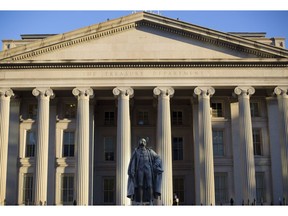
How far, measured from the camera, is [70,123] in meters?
43.9

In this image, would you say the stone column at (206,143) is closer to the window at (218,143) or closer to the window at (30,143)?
the window at (218,143)

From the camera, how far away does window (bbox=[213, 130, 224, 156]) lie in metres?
43.7

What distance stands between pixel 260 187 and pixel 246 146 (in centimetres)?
546

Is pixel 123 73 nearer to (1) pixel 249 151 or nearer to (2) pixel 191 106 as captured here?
(2) pixel 191 106

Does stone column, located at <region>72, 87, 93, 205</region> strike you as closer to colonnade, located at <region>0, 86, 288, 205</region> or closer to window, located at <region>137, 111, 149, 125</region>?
colonnade, located at <region>0, 86, 288, 205</region>

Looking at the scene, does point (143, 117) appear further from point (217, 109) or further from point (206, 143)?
point (206, 143)

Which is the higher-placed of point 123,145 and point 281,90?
point 281,90

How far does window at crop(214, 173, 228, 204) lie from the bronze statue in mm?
20536

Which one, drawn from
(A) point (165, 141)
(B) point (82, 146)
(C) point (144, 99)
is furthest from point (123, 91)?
(B) point (82, 146)

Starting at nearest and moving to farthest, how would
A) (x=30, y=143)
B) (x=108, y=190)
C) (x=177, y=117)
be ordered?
(x=30, y=143) → (x=108, y=190) → (x=177, y=117)

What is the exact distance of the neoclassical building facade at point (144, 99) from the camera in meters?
39.4

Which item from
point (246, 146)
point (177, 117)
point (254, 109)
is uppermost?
point (254, 109)

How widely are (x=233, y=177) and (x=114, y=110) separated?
12.9m

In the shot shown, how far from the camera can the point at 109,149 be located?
45562 millimetres
